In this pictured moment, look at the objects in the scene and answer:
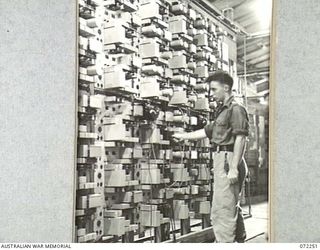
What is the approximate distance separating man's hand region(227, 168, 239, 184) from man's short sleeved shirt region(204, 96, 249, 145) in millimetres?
117

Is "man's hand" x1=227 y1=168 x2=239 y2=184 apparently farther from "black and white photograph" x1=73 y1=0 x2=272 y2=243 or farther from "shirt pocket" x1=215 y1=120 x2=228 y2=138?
"shirt pocket" x1=215 y1=120 x2=228 y2=138

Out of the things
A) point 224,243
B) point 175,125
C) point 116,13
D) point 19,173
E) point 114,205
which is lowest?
point 224,243

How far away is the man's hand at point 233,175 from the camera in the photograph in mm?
1981

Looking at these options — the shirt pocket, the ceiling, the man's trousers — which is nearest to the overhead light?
the ceiling

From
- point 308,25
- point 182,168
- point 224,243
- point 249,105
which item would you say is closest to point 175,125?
point 182,168

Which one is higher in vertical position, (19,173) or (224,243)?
(19,173)

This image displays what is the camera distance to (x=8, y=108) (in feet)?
7.27

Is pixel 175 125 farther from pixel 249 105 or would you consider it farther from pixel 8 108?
pixel 8 108

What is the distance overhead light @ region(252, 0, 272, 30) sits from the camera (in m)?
1.98

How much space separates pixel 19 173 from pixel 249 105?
112 centimetres

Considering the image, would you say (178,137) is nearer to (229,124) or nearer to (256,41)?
(229,124)

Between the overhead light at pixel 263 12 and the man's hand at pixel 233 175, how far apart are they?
62cm

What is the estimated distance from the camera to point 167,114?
211 centimetres

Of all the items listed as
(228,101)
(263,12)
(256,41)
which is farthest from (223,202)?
(263,12)
